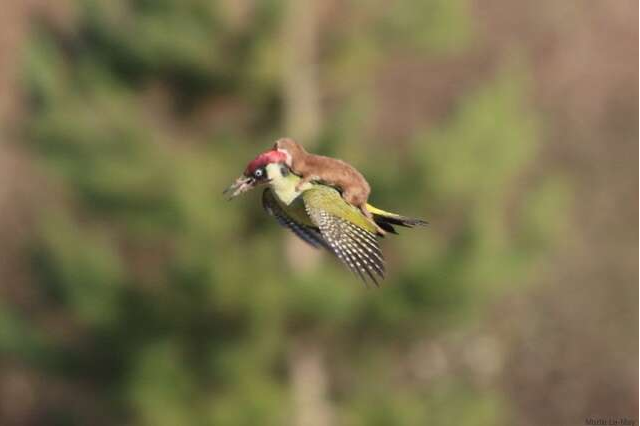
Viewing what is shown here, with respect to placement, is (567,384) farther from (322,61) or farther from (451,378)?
(322,61)

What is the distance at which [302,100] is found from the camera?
16922mm

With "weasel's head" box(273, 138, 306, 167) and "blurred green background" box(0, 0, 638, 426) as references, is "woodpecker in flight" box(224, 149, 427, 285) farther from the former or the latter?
"blurred green background" box(0, 0, 638, 426)

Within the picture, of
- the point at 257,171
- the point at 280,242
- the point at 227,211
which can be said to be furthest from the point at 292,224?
the point at 280,242

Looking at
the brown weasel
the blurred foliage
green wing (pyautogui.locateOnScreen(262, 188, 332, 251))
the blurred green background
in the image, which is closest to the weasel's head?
the brown weasel

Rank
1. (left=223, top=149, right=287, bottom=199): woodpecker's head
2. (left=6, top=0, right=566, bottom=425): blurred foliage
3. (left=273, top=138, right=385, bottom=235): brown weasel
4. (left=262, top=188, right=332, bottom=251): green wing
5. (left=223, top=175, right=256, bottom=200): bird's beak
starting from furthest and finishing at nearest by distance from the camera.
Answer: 1. (left=6, top=0, right=566, bottom=425): blurred foliage
2. (left=262, top=188, right=332, bottom=251): green wing
3. (left=273, top=138, right=385, bottom=235): brown weasel
4. (left=223, top=149, right=287, bottom=199): woodpecker's head
5. (left=223, top=175, right=256, bottom=200): bird's beak

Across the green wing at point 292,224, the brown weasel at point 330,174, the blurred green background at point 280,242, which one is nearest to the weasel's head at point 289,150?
the brown weasel at point 330,174

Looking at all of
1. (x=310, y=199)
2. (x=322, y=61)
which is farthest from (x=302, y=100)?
(x=310, y=199)

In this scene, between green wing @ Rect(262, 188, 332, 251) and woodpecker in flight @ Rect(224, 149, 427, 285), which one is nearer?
woodpecker in flight @ Rect(224, 149, 427, 285)

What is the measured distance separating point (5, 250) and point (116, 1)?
14.7ft

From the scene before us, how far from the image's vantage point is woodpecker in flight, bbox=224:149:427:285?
17.9 feet

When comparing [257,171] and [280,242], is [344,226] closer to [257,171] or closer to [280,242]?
[257,171]

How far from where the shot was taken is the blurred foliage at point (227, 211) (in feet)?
52.3

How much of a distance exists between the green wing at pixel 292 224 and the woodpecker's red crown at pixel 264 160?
1.29 feet

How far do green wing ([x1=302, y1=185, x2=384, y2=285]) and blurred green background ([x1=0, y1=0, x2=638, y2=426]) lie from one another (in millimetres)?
9670
